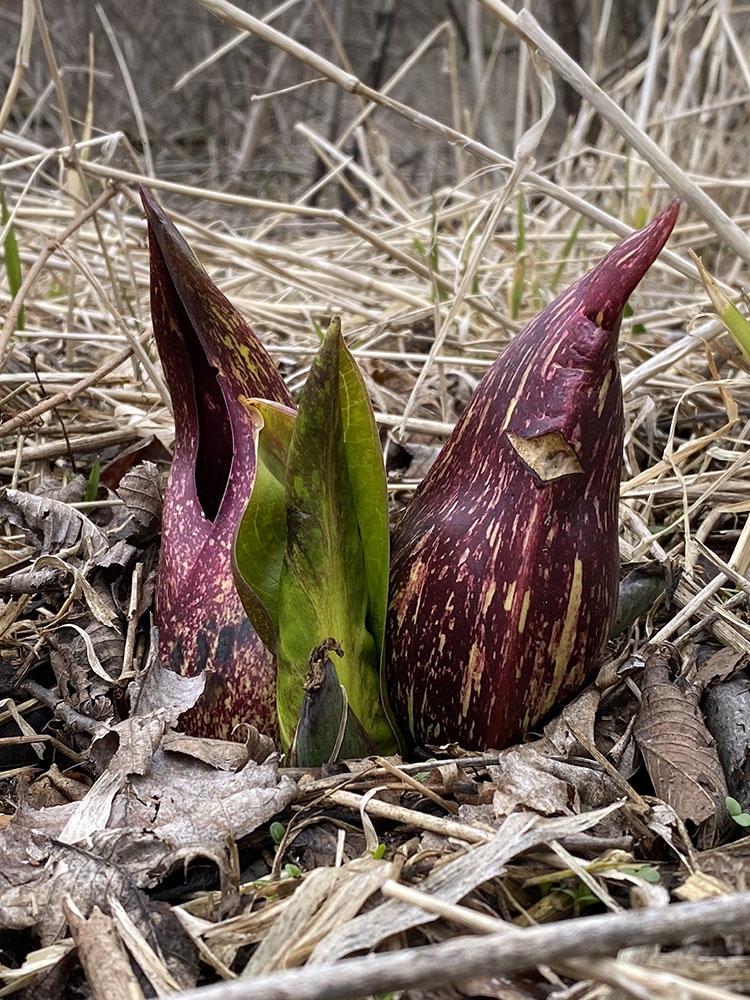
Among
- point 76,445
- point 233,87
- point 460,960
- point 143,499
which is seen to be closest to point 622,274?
point 460,960

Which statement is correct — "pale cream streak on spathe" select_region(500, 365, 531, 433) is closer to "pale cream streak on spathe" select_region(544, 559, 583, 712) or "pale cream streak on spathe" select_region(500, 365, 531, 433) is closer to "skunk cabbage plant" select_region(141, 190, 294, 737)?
"pale cream streak on spathe" select_region(544, 559, 583, 712)

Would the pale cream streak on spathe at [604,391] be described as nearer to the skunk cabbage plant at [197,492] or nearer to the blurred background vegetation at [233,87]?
the skunk cabbage plant at [197,492]

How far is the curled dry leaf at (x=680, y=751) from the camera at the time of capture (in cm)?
83

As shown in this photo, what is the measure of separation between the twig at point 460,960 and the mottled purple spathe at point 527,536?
0.42 meters

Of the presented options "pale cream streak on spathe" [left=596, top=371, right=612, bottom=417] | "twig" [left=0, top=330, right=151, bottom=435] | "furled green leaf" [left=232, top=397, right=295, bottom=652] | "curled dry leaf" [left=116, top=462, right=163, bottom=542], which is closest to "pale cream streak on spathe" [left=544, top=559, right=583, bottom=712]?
"pale cream streak on spathe" [left=596, top=371, right=612, bottom=417]

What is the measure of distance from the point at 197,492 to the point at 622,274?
533 mm

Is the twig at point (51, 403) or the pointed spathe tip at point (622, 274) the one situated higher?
the pointed spathe tip at point (622, 274)

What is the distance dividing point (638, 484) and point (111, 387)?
1.02 meters

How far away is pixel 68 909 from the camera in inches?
27.8

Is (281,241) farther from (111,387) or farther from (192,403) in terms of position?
(192,403)

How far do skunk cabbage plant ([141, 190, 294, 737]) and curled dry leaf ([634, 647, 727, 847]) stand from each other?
38 cm

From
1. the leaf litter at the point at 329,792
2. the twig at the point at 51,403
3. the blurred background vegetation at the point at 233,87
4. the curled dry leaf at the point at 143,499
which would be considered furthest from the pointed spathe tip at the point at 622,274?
the blurred background vegetation at the point at 233,87

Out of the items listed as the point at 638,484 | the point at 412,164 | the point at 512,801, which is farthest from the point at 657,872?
the point at 412,164

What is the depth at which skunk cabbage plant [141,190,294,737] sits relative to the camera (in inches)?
37.1
